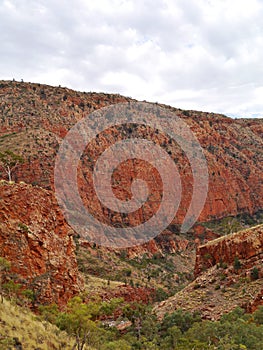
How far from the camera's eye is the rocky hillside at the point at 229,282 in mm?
30797

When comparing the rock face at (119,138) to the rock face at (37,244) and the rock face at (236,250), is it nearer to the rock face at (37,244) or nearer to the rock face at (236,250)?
the rock face at (37,244)

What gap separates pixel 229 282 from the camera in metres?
33.8

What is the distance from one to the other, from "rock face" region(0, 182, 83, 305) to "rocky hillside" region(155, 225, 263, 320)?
9937 millimetres

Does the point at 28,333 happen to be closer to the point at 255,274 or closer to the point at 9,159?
the point at 255,274

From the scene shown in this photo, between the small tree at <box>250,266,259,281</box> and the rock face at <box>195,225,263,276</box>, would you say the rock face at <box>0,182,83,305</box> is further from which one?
the rock face at <box>195,225,263,276</box>

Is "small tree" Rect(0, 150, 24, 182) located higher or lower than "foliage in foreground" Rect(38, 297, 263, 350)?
higher

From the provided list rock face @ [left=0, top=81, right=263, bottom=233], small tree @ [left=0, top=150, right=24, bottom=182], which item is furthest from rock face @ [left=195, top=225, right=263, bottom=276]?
rock face @ [left=0, top=81, right=263, bottom=233]

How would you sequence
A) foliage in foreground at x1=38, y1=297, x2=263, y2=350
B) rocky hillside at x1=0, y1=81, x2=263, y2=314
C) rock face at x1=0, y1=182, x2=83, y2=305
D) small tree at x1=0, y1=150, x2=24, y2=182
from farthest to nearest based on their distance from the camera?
small tree at x1=0, y1=150, x2=24, y2=182, rocky hillside at x1=0, y1=81, x2=263, y2=314, rock face at x1=0, y1=182, x2=83, y2=305, foliage in foreground at x1=38, y1=297, x2=263, y2=350

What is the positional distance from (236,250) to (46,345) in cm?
2371

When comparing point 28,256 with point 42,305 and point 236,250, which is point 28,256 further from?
point 236,250

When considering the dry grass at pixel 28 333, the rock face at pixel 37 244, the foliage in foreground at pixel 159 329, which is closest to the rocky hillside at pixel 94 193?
the rock face at pixel 37 244

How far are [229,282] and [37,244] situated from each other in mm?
16914

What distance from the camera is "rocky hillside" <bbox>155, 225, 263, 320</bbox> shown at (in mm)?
30797

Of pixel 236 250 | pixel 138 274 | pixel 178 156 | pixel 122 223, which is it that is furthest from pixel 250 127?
pixel 236 250
